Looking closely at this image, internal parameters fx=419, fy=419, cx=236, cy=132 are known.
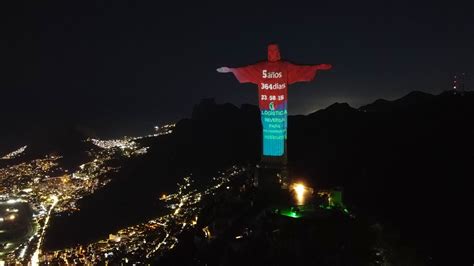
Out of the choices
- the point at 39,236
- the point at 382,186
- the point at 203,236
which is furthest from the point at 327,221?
the point at 39,236

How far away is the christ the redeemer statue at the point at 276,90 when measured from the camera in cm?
3703

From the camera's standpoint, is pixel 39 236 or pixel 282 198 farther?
pixel 39 236

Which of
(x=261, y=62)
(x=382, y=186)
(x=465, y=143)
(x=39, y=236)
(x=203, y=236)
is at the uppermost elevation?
(x=261, y=62)

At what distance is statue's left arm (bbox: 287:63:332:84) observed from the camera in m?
37.0

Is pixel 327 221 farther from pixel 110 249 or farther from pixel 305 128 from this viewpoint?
pixel 305 128

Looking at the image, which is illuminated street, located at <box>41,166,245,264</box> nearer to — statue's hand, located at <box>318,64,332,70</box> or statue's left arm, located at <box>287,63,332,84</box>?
statue's left arm, located at <box>287,63,332,84</box>

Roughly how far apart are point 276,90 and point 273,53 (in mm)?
3343

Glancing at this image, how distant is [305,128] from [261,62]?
182ft

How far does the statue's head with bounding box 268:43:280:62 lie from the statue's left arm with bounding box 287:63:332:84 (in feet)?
4.52

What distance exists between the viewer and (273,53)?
1469 inches

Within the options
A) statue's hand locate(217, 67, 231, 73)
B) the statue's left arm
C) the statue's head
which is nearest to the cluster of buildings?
statue's hand locate(217, 67, 231, 73)

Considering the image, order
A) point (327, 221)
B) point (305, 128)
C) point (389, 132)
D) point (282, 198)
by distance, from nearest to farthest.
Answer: point (327, 221)
point (282, 198)
point (389, 132)
point (305, 128)

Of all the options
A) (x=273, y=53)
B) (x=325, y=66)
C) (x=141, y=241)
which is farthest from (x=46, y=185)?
(x=325, y=66)

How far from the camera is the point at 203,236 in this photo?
133ft
